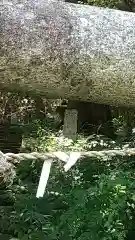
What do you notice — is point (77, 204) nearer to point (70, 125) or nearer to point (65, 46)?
point (70, 125)

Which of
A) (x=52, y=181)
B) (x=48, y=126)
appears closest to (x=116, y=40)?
(x=52, y=181)

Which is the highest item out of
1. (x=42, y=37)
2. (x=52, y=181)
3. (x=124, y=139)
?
(x=42, y=37)

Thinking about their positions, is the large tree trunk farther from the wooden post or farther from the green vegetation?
the wooden post

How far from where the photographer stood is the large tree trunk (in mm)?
820

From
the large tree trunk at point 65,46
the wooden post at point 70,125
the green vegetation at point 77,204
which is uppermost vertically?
the large tree trunk at point 65,46

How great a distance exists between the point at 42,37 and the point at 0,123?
1.63m

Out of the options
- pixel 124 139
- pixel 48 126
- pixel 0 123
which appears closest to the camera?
pixel 124 139

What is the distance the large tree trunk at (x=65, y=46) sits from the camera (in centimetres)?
82

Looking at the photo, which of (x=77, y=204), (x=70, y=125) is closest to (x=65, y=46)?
(x=77, y=204)

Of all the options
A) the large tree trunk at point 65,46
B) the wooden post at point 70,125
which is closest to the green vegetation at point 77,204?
the wooden post at point 70,125

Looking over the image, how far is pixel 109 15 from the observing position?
86cm

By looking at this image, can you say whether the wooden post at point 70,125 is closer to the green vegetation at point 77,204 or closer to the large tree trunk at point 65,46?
the green vegetation at point 77,204

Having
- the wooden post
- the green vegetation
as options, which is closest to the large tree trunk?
the green vegetation

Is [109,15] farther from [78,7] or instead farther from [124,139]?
[124,139]
